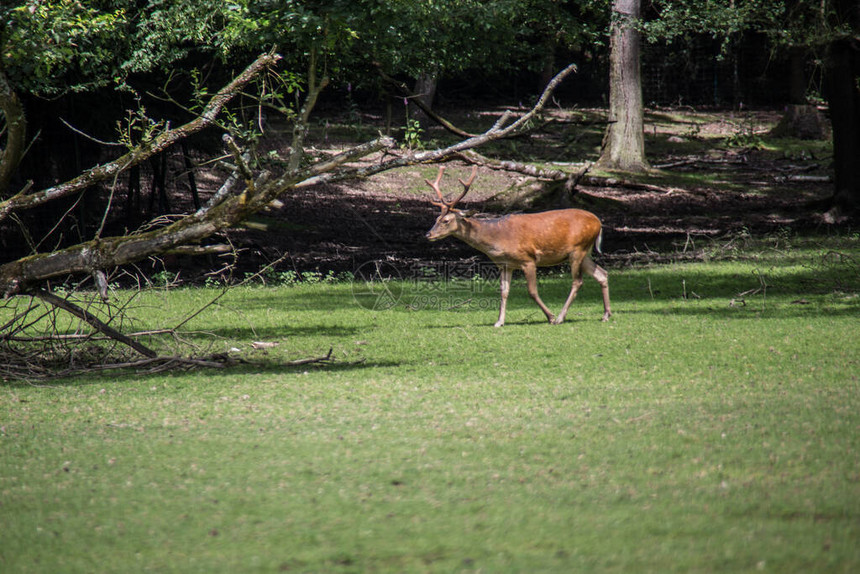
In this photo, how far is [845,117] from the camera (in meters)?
18.1

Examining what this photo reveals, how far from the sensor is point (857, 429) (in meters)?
6.09

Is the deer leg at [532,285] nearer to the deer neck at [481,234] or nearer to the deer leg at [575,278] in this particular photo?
the deer leg at [575,278]

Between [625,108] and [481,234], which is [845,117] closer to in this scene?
[625,108]

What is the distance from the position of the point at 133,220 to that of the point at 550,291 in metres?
8.77

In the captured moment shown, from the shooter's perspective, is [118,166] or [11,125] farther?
[118,166]

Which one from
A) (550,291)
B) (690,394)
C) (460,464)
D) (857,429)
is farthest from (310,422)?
(550,291)

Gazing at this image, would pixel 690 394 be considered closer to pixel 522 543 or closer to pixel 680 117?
pixel 522 543

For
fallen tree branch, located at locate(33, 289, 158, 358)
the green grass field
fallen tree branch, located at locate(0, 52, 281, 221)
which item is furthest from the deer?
fallen tree branch, located at locate(33, 289, 158, 358)

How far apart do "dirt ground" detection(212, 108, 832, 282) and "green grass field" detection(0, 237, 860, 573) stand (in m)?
6.34

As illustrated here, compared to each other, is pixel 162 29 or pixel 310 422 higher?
pixel 162 29

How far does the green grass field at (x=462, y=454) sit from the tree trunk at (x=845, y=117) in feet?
27.6

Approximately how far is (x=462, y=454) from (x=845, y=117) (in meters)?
15.0

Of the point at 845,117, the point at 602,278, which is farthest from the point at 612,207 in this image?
the point at 602,278

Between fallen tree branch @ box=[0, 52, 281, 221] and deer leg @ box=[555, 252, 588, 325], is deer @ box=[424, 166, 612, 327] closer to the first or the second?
deer leg @ box=[555, 252, 588, 325]
